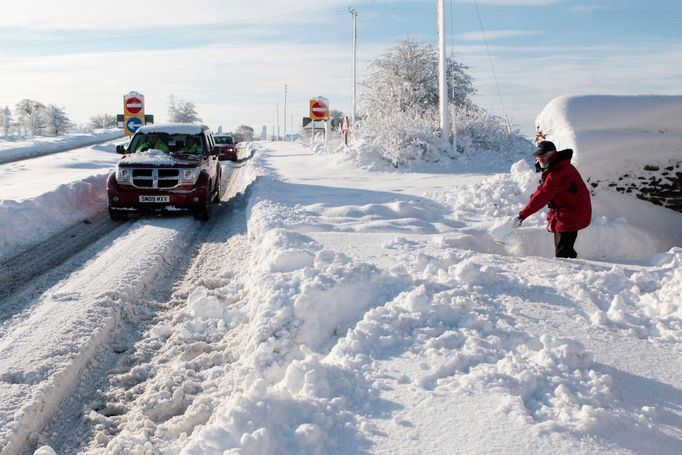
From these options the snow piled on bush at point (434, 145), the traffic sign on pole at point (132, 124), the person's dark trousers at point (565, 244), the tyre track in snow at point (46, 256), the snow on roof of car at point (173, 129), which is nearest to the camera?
the tyre track in snow at point (46, 256)

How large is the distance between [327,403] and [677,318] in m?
3.17

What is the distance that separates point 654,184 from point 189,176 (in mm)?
8300

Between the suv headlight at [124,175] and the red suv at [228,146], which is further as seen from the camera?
the red suv at [228,146]

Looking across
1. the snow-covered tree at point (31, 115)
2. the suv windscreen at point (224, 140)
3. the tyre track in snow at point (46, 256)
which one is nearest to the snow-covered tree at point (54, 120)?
the snow-covered tree at point (31, 115)

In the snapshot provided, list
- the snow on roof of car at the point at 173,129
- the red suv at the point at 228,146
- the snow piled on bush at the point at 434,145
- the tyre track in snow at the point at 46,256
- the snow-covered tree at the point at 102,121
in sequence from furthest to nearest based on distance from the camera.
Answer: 1. the snow-covered tree at the point at 102,121
2. the red suv at the point at 228,146
3. the snow piled on bush at the point at 434,145
4. the snow on roof of car at the point at 173,129
5. the tyre track in snow at the point at 46,256

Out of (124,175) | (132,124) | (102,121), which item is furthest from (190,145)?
(102,121)

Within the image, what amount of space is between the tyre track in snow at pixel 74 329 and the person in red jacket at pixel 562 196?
4.50 m

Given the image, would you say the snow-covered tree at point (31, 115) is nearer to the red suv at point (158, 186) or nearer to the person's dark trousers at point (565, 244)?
the red suv at point (158, 186)

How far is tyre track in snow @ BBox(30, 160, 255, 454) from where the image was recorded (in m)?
3.76

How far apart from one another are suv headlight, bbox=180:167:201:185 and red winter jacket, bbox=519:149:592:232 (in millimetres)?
6907

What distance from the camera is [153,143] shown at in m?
13.1

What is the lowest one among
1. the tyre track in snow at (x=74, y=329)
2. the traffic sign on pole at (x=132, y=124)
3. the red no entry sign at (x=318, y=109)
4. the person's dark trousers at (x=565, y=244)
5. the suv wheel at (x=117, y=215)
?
the tyre track in snow at (x=74, y=329)

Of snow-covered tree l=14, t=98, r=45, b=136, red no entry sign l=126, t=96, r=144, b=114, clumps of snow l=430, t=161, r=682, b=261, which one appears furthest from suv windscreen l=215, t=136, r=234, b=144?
snow-covered tree l=14, t=98, r=45, b=136

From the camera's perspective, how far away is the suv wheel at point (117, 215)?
37.9 feet
